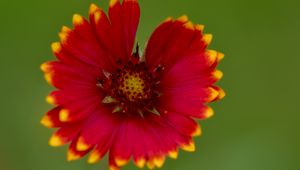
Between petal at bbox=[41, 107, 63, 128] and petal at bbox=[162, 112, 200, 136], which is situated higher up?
petal at bbox=[41, 107, 63, 128]

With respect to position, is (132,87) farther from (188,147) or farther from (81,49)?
(188,147)

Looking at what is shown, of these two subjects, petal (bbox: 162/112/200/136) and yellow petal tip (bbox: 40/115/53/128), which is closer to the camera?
yellow petal tip (bbox: 40/115/53/128)

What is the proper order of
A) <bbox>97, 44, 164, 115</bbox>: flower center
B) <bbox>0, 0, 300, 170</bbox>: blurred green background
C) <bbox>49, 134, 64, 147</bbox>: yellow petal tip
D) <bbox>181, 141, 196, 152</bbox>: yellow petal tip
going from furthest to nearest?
<bbox>0, 0, 300, 170</bbox>: blurred green background
<bbox>97, 44, 164, 115</bbox>: flower center
<bbox>181, 141, 196, 152</bbox>: yellow petal tip
<bbox>49, 134, 64, 147</bbox>: yellow petal tip

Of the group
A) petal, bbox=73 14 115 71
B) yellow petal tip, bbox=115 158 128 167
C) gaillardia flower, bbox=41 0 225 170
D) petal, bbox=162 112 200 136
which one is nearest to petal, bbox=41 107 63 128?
gaillardia flower, bbox=41 0 225 170

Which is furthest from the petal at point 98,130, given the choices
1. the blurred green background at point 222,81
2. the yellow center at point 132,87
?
the blurred green background at point 222,81

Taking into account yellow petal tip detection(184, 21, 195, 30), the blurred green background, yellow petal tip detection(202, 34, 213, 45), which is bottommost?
the blurred green background

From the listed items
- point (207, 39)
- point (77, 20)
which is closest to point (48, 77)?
point (77, 20)

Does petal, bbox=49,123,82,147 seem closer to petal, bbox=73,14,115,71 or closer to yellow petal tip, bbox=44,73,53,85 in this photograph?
yellow petal tip, bbox=44,73,53,85

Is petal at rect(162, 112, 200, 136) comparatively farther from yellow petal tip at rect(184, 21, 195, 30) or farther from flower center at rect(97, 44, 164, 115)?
yellow petal tip at rect(184, 21, 195, 30)

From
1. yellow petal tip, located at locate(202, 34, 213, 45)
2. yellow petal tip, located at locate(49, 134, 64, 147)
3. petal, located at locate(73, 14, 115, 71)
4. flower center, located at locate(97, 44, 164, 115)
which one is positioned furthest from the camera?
flower center, located at locate(97, 44, 164, 115)
